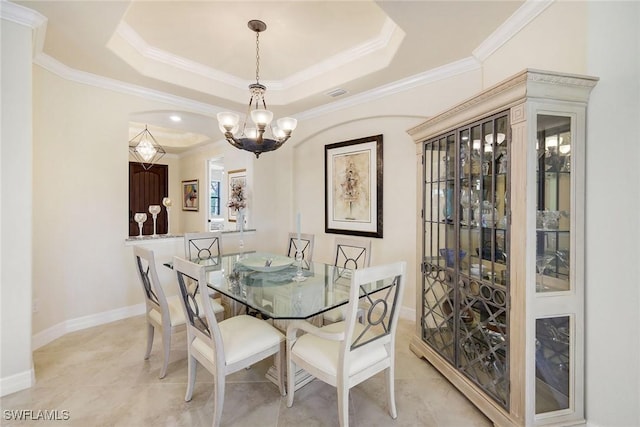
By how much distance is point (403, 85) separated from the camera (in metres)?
3.27

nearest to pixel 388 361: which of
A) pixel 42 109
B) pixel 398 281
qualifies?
pixel 398 281

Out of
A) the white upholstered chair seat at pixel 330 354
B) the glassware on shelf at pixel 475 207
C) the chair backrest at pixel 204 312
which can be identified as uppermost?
the glassware on shelf at pixel 475 207

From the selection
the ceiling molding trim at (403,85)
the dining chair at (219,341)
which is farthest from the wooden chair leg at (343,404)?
the ceiling molding trim at (403,85)

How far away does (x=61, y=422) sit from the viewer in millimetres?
1825

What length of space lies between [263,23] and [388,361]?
2886 millimetres

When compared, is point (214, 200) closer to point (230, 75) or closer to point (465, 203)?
point (230, 75)

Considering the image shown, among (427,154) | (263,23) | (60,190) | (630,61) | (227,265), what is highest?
(263,23)

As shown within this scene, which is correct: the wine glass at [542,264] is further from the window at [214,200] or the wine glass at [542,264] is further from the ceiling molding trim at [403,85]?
the window at [214,200]

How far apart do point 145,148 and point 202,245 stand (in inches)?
95.0

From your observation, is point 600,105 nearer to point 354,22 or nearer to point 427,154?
point 427,154

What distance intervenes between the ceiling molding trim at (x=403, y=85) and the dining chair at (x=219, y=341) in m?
2.85

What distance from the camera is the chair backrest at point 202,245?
3424 millimetres

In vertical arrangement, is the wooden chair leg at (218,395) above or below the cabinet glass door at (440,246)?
below

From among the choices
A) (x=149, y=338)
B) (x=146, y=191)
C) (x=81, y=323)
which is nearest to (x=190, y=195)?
(x=146, y=191)
